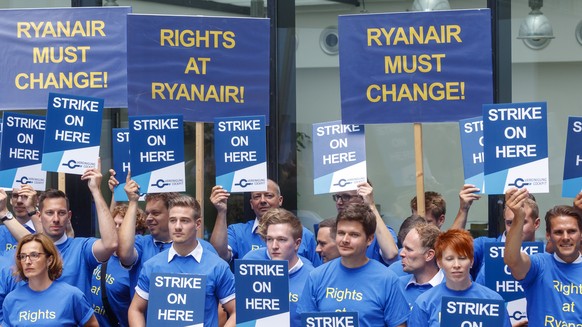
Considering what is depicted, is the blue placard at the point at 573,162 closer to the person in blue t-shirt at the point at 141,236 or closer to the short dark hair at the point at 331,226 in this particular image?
the short dark hair at the point at 331,226

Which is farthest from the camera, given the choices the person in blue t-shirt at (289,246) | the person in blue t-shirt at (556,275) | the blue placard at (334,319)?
the person in blue t-shirt at (289,246)

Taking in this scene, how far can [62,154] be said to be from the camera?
9.18m

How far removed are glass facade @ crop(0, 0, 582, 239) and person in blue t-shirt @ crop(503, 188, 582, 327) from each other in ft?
12.8

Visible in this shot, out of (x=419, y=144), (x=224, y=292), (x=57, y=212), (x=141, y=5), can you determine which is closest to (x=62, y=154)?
(x=57, y=212)

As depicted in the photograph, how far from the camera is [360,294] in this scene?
281 inches

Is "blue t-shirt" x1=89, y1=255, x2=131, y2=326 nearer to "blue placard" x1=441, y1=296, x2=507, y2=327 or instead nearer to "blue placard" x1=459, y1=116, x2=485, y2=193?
"blue placard" x1=459, y1=116, x2=485, y2=193

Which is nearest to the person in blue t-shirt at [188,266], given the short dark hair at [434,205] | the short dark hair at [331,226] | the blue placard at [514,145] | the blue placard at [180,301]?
the blue placard at [180,301]

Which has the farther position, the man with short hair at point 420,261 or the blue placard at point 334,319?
the man with short hair at point 420,261

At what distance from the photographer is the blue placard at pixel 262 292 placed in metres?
7.16

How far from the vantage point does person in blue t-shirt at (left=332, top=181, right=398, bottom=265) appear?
876cm

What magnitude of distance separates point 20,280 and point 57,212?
0.74m

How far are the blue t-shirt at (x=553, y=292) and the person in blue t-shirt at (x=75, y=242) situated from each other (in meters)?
2.91

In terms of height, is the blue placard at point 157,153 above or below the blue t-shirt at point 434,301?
above

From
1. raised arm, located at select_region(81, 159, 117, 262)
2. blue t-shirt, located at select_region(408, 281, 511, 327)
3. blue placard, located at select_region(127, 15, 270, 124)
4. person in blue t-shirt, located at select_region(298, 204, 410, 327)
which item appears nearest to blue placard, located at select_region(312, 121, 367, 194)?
blue placard, located at select_region(127, 15, 270, 124)
